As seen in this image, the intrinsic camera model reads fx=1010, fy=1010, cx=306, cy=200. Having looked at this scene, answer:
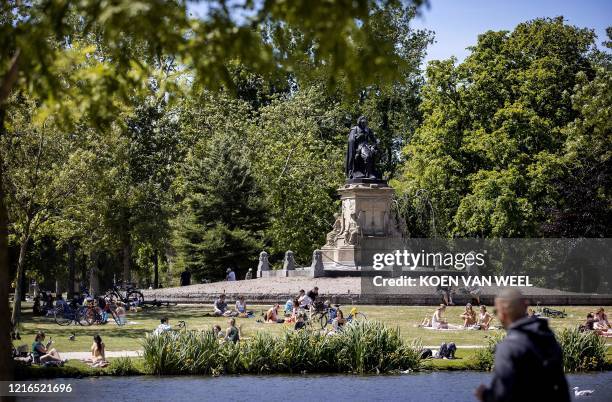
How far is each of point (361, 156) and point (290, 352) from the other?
25677mm

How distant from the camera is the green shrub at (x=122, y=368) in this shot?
21719 millimetres

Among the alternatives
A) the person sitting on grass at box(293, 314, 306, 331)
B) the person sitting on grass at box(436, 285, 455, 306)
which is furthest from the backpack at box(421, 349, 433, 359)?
the person sitting on grass at box(436, 285, 455, 306)

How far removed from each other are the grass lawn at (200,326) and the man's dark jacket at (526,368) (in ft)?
54.7

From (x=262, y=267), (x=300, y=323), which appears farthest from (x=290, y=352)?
(x=262, y=267)

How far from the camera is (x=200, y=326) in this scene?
29641 mm

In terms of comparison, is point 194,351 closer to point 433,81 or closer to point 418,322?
point 418,322

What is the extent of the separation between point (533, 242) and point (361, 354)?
31472mm

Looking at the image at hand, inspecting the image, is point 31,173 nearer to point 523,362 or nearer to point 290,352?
point 290,352

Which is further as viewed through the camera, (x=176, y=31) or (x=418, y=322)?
(x=418, y=322)

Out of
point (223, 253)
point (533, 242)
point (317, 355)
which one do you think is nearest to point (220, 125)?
point (223, 253)

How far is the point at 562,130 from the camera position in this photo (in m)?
49.0

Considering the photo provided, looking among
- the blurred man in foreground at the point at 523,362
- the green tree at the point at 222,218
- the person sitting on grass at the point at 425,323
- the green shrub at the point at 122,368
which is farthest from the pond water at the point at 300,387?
the green tree at the point at 222,218

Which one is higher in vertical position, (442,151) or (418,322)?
(442,151)

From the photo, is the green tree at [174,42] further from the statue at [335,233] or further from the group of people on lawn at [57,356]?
the statue at [335,233]
